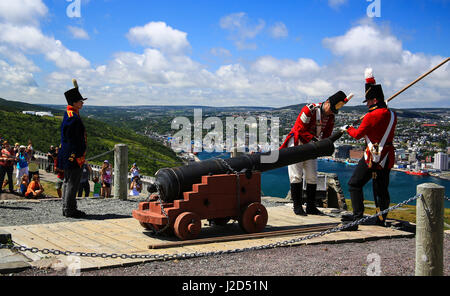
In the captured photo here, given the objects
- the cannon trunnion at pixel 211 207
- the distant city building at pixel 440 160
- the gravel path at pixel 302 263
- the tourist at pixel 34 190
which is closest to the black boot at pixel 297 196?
the cannon trunnion at pixel 211 207

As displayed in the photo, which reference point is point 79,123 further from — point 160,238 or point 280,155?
point 280,155

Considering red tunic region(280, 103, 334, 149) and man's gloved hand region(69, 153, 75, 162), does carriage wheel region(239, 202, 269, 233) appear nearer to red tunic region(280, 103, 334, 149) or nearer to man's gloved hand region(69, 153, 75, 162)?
red tunic region(280, 103, 334, 149)

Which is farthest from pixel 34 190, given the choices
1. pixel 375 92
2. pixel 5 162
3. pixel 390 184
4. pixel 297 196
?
pixel 390 184

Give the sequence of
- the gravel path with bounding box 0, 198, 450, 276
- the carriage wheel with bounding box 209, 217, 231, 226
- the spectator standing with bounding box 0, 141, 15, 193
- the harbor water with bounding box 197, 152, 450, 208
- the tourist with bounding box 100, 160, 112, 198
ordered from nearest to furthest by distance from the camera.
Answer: the gravel path with bounding box 0, 198, 450, 276 < the carriage wheel with bounding box 209, 217, 231, 226 < the spectator standing with bounding box 0, 141, 15, 193 < the tourist with bounding box 100, 160, 112, 198 < the harbor water with bounding box 197, 152, 450, 208

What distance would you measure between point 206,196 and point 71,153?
8.59 ft

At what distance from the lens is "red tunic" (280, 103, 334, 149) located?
25.7 feet

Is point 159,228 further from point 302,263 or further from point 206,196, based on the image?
point 302,263

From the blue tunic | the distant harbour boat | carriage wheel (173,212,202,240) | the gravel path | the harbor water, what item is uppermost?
the blue tunic

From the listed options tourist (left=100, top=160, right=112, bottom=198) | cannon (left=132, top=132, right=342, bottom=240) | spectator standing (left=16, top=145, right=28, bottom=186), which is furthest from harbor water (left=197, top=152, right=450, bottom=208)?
cannon (left=132, top=132, right=342, bottom=240)

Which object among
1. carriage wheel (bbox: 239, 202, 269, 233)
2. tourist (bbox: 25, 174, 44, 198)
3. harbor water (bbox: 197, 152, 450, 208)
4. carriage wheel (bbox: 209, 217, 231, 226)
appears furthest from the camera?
harbor water (bbox: 197, 152, 450, 208)

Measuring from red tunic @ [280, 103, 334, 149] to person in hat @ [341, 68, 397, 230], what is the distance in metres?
0.71

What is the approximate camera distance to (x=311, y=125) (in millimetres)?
7945

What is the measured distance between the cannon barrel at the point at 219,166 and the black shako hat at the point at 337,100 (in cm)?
50
